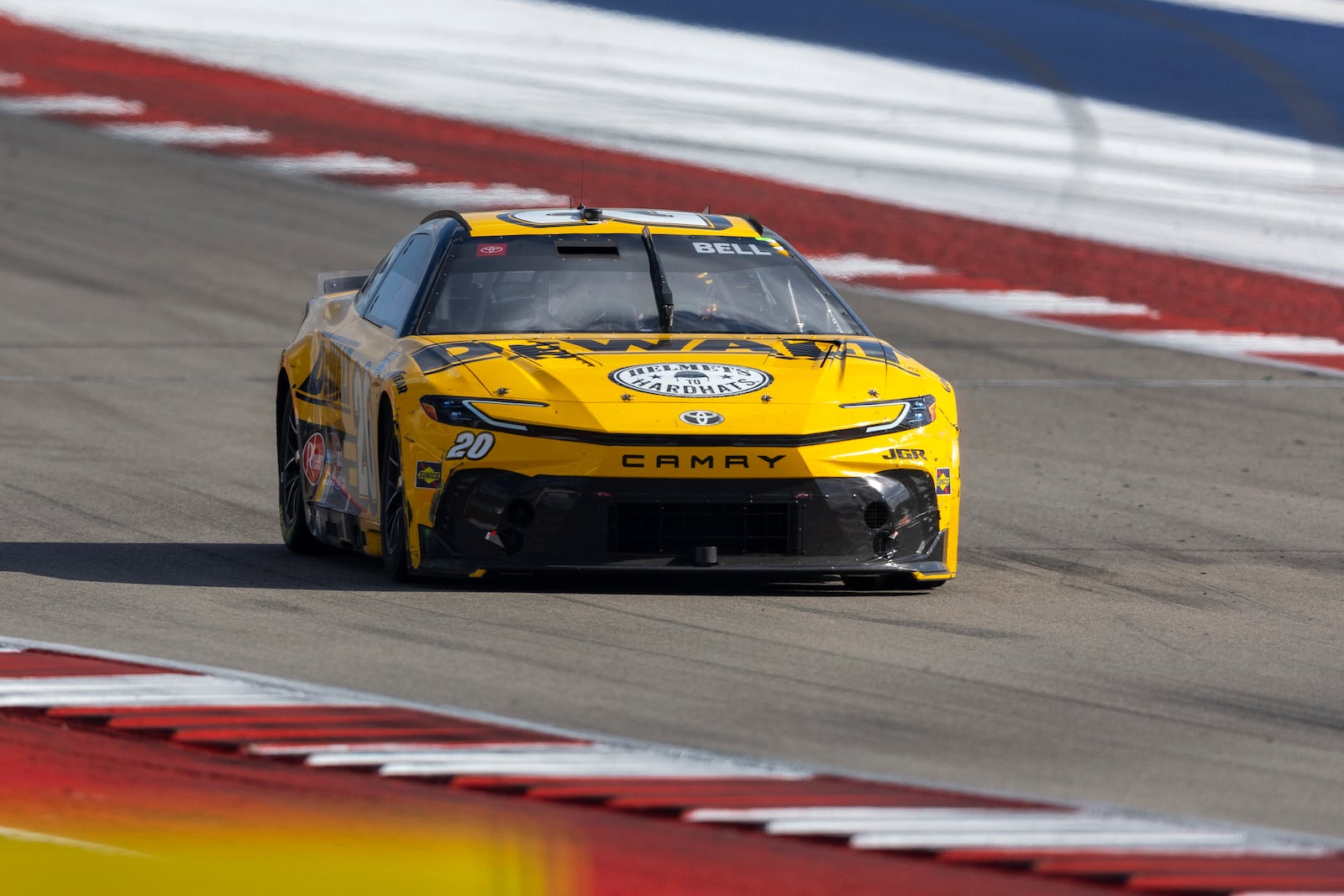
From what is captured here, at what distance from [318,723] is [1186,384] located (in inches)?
405

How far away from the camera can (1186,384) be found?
15320mm

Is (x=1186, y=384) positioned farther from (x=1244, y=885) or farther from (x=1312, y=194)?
(x=1244, y=885)

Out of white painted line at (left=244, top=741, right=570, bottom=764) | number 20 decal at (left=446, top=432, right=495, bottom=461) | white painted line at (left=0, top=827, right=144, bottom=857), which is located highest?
number 20 decal at (left=446, top=432, right=495, bottom=461)

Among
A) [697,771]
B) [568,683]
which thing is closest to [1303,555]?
[568,683]

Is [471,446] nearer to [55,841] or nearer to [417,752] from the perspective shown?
[417,752]

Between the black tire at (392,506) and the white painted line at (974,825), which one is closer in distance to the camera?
the white painted line at (974,825)

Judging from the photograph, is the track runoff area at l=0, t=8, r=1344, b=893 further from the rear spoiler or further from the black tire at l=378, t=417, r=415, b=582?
the rear spoiler

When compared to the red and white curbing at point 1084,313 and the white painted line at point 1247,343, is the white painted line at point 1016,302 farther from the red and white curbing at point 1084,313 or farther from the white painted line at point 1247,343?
the white painted line at point 1247,343

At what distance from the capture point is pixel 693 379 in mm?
8258

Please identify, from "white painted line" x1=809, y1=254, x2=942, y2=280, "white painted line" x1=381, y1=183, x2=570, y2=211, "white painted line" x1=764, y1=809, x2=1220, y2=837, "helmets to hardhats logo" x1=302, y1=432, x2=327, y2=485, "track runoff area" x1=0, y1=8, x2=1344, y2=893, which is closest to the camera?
"track runoff area" x1=0, y1=8, x2=1344, y2=893

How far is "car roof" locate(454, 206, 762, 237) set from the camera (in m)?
9.35

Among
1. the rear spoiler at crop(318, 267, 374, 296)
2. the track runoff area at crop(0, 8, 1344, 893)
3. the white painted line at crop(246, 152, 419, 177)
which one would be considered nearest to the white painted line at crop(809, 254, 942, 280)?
the white painted line at crop(246, 152, 419, 177)

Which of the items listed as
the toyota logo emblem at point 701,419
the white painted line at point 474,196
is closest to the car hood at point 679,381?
the toyota logo emblem at point 701,419

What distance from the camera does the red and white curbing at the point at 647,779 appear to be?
4.82 meters
